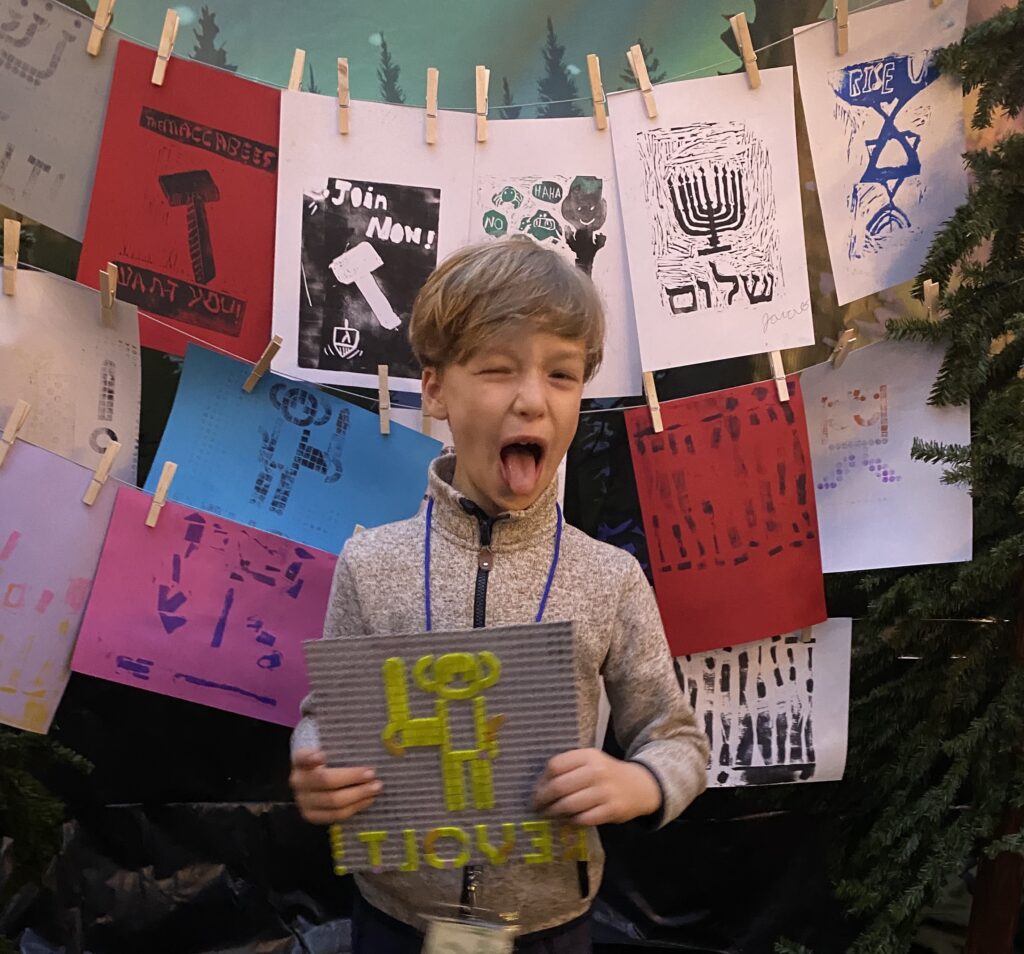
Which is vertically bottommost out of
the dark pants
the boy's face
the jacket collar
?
the dark pants

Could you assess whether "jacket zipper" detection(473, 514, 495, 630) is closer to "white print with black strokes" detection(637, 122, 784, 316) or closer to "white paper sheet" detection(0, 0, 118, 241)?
"white print with black strokes" detection(637, 122, 784, 316)

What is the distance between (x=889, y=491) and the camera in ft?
4.75

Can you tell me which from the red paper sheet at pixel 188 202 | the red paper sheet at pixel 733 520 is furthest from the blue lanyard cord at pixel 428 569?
the red paper sheet at pixel 188 202

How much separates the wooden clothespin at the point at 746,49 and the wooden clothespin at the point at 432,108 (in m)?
0.48

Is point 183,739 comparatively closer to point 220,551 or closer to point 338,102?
point 220,551

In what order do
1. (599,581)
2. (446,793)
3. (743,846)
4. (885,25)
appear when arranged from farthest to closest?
(743,846) → (885,25) → (599,581) → (446,793)

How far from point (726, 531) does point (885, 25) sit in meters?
0.84

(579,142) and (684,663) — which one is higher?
(579,142)

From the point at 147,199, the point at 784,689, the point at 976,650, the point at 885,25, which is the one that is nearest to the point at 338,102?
the point at 147,199

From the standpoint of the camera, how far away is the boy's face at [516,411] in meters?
0.98

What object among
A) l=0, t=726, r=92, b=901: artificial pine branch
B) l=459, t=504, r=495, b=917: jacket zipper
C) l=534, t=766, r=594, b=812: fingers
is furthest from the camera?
l=0, t=726, r=92, b=901: artificial pine branch

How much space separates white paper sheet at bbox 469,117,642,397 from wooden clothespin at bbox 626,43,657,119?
8 centimetres

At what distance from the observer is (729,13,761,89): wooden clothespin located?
4.72ft

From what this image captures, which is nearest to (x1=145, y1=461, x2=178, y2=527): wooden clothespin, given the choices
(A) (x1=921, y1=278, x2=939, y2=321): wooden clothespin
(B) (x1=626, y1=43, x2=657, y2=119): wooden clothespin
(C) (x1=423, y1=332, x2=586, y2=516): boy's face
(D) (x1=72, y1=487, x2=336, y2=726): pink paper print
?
(D) (x1=72, y1=487, x2=336, y2=726): pink paper print
